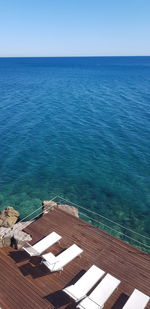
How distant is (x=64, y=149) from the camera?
38.4 metres

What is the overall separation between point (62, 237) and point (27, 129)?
3338cm

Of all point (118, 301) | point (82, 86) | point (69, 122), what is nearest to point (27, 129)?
point (69, 122)

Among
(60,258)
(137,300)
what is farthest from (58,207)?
(137,300)

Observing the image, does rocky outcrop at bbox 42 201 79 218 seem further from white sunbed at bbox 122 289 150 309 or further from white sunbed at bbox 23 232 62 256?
white sunbed at bbox 122 289 150 309

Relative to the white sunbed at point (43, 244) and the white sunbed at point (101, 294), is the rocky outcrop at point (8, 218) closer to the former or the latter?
the white sunbed at point (43, 244)

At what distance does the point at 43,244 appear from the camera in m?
14.9

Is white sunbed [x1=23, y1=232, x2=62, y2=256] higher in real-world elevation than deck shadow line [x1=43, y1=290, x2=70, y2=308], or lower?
higher

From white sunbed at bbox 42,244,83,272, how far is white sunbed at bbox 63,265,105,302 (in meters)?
1.38

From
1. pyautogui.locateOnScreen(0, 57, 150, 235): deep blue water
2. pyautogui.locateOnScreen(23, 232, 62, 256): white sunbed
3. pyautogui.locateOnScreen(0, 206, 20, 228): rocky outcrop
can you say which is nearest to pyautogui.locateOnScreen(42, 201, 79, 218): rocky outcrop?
pyautogui.locateOnScreen(23, 232, 62, 256): white sunbed

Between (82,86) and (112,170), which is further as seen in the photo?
(82,86)

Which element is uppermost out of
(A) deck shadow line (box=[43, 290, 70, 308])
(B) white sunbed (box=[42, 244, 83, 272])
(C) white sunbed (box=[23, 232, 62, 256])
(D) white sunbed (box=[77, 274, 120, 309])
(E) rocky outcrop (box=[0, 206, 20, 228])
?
(C) white sunbed (box=[23, 232, 62, 256])

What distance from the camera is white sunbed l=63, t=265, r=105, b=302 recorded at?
37.9ft

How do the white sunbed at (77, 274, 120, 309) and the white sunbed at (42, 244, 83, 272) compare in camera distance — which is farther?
the white sunbed at (42, 244, 83, 272)

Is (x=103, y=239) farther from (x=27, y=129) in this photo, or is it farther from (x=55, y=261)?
(x=27, y=129)
